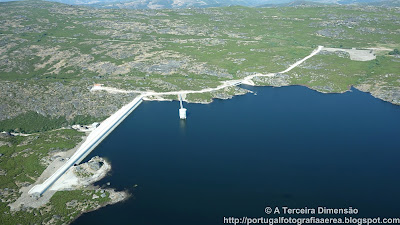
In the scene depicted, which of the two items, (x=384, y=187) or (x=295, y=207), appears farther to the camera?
(x=384, y=187)

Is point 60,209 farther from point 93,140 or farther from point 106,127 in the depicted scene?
point 106,127

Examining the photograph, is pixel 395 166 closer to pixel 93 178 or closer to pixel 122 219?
pixel 122 219

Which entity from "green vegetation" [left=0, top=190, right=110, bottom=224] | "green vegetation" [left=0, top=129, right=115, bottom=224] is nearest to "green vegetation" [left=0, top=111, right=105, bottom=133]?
"green vegetation" [left=0, top=129, right=115, bottom=224]

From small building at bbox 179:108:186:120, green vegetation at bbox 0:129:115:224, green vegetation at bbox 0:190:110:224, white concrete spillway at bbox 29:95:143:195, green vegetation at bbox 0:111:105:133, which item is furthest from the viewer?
small building at bbox 179:108:186:120

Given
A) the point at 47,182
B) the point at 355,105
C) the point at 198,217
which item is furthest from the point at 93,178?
the point at 355,105

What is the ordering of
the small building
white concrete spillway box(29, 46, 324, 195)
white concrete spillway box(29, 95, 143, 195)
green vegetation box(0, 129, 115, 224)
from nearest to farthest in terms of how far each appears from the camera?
green vegetation box(0, 129, 115, 224) → white concrete spillway box(29, 95, 143, 195) → white concrete spillway box(29, 46, 324, 195) → the small building

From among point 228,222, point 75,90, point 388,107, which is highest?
point 75,90

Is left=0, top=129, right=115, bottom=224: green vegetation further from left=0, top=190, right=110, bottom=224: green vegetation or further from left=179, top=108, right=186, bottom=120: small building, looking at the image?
left=179, top=108, right=186, bottom=120: small building

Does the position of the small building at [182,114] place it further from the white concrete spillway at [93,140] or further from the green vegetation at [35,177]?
the green vegetation at [35,177]

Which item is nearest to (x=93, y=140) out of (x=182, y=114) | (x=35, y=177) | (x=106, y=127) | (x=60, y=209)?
(x=106, y=127)
